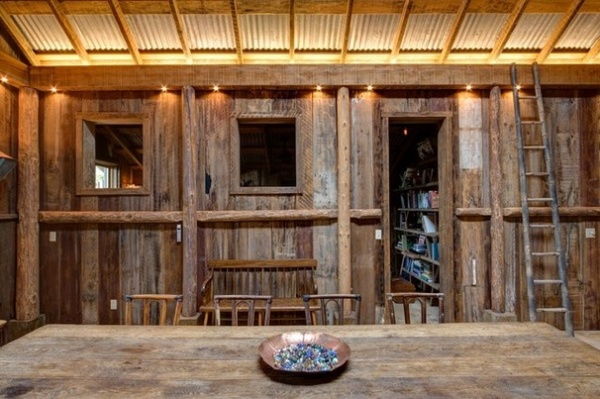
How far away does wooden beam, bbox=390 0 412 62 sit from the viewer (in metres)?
3.08

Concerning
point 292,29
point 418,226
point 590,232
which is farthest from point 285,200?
point 590,232

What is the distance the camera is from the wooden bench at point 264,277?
11.6 ft

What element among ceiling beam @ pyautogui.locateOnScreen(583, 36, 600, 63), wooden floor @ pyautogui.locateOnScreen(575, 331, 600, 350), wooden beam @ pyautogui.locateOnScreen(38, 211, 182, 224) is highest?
ceiling beam @ pyautogui.locateOnScreen(583, 36, 600, 63)

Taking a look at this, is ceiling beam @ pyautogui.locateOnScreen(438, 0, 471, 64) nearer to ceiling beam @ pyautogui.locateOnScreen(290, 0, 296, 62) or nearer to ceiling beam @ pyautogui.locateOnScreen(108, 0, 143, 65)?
ceiling beam @ pyautogui.locateOnScreen(290, 0, 296, 62)

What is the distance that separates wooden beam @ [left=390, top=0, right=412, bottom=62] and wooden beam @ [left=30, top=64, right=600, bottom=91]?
0.45 ft

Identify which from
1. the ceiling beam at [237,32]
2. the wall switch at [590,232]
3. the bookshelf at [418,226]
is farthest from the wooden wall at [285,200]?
the bookshelf at [418,226]

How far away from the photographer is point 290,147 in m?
6.58

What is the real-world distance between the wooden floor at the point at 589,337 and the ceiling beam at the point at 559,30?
9.74 ft

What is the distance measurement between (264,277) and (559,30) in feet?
12.9

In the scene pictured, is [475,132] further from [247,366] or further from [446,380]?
[247,366]

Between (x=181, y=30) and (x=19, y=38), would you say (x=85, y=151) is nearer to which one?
(x=19, y=38)

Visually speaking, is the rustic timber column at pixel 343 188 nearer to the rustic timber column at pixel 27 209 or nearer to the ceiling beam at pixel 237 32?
the ceiling beam at pixel 237 32

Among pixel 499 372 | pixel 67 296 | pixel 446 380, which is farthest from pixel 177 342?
pixel 67 296

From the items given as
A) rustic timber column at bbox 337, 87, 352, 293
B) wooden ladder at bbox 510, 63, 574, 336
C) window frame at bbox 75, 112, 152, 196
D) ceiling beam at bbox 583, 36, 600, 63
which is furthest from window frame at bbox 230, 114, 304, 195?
ceiling beam at bbox 583, 36, 600, 63
